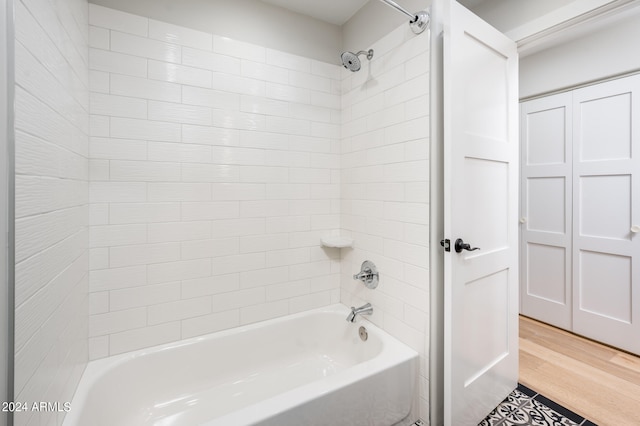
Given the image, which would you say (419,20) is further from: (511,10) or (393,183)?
(393,183)

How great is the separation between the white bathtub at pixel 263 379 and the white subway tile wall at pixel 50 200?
23cm

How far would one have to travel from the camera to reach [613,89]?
2213 mm

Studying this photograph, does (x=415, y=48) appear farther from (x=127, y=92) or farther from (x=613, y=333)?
(x=613, y=333)

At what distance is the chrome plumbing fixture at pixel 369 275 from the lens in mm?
1825

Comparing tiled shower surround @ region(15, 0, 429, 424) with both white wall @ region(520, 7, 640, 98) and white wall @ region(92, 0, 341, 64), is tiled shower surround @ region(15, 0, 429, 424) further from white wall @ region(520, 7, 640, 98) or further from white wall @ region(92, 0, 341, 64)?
white wall @ region(520, 7, 640, 98)

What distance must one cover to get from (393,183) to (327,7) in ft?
4.31

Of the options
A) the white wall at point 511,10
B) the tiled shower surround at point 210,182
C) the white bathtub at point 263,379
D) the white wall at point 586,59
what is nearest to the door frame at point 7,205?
the tiled shower surround at point 210,182

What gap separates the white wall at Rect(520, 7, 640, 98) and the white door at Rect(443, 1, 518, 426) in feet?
4.10

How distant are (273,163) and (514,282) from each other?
169 centimetres

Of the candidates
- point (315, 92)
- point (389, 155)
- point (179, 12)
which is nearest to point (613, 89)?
point (389, 155)

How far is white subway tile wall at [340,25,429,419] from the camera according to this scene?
151cm

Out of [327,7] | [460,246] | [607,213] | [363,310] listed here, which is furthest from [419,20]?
[607,213]

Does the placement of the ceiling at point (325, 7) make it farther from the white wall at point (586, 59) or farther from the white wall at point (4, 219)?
the white wall at point (586, 59)

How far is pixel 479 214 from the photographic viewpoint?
→ 148cm
